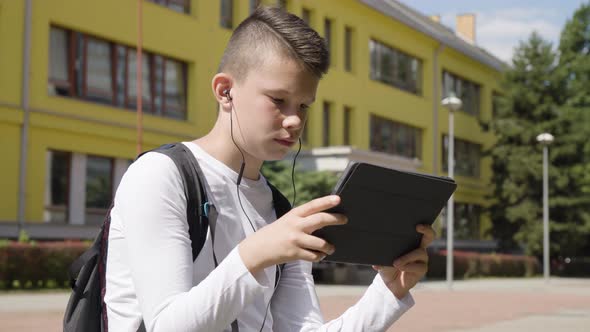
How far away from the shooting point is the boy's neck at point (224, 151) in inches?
89.1

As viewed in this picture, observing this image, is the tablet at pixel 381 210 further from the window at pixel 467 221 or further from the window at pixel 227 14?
the window at pixel 467 221

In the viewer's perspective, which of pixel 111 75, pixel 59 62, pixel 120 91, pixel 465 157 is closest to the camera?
pixel 59 62

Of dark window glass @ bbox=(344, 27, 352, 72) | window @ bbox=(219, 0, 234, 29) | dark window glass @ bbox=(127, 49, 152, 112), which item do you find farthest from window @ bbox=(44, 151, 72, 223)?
dark window glass @ bbox=(344, 27, 352, 72)

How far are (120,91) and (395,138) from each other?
57.2 ft

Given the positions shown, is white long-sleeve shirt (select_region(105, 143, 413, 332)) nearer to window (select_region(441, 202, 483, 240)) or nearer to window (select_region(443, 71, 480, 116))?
window (select_region(441, 202, 483, 240))

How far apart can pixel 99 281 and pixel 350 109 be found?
33.3 m

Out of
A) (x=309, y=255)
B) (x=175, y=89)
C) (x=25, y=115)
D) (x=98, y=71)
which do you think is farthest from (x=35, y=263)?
(x=309, y=255)

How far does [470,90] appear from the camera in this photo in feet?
154

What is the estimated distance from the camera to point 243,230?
7.42ft

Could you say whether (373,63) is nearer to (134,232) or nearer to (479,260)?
(479,260)

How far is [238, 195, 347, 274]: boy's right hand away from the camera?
1.79m

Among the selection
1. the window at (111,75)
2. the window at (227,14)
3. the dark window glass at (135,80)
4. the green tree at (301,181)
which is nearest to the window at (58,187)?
the window at (111,75)

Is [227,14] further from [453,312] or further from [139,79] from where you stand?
[453,312]

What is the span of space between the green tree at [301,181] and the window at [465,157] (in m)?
18.9
